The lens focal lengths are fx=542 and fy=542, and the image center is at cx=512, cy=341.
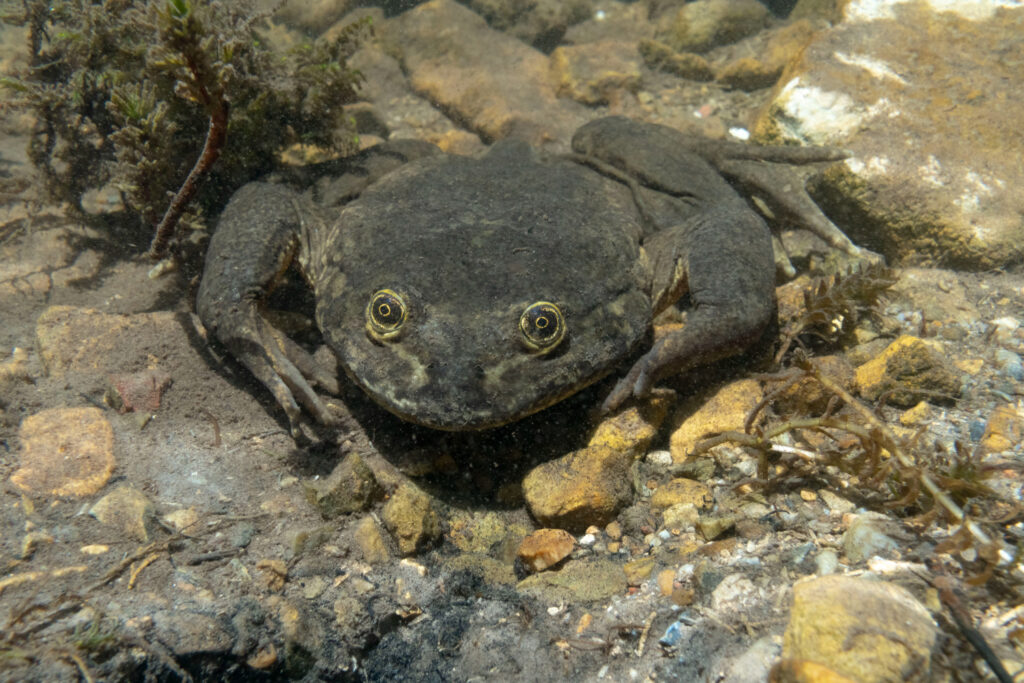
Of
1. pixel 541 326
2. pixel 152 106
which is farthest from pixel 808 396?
pixel 152 106

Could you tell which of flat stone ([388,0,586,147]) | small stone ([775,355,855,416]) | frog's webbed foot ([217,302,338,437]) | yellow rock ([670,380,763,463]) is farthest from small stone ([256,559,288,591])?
flat stone ([388,0,586,147])

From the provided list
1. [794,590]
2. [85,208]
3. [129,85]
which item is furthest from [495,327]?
[85,208]

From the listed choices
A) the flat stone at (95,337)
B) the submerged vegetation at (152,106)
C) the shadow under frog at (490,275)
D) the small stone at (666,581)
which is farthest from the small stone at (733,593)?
the submerged vegetation at (152,106)

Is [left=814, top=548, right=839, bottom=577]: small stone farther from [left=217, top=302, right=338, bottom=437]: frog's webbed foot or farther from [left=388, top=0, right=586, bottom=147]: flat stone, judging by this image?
[left=388, top=0, right=586, bottom=147]: flat stone

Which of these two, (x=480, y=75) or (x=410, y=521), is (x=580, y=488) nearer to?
(x=410, y=521)

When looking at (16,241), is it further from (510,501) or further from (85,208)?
(510,501)

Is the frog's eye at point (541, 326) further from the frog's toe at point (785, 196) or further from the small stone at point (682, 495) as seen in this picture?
the frog's toe at point (785, 196)

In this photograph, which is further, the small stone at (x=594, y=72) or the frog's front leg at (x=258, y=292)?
→ the small stone at (x=594, y=72)
